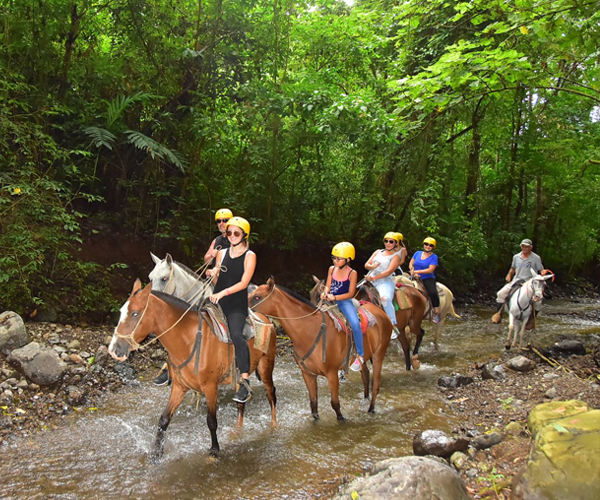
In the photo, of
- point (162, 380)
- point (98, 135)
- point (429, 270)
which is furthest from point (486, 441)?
point (98, 135)

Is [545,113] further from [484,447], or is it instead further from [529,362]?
[484,447]

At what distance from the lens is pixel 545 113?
19.4 m

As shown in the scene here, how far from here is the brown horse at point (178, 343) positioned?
4.49m

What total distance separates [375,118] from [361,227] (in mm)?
5372

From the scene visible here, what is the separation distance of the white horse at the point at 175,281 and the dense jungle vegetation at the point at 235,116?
9.91ft

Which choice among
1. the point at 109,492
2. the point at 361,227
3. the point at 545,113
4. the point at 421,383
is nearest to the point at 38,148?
the point at 109,492

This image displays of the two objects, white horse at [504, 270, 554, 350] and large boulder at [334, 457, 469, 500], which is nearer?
large boulder at [334, 457, 469, 500]

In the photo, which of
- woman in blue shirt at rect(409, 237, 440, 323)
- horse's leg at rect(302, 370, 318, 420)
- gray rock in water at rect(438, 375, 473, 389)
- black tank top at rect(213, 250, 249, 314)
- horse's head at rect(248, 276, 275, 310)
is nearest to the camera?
black tank top at rect(213, 250, 249, 314)

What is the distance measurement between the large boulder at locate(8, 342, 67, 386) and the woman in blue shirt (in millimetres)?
7686

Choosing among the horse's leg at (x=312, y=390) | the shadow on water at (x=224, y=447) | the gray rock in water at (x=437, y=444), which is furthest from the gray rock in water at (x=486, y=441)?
the horse's leg at (x=312, y=390)

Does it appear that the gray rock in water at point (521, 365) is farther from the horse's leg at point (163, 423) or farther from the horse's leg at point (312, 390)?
the horse's leg at point (163, 423)

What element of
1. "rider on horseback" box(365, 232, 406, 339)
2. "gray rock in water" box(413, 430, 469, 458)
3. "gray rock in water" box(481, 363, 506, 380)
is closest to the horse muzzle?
"gray rock in water" box(413, 430, 469, 458)

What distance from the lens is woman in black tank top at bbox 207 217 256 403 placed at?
5102 millimetres

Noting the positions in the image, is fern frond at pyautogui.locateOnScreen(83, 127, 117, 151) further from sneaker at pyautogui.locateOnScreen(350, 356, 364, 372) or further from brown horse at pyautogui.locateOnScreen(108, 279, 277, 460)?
sneaker at pyautogui.locateOnScreen(350, 356, 364, 372)
